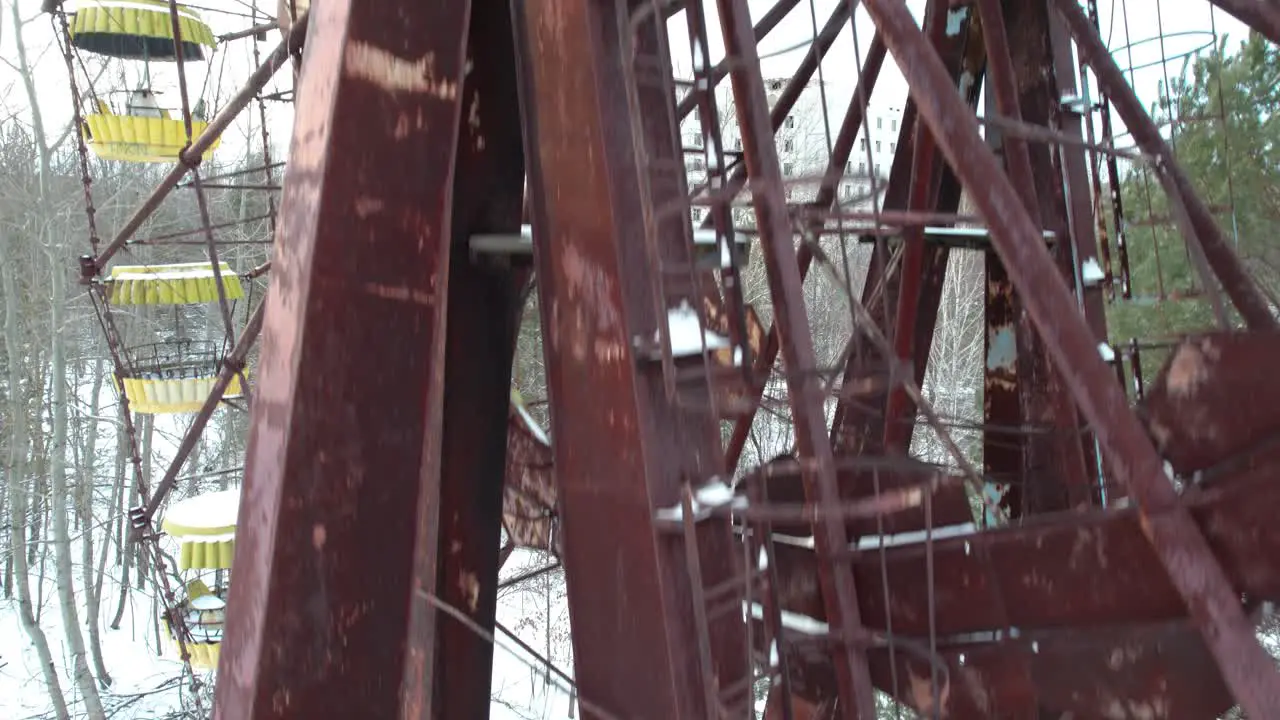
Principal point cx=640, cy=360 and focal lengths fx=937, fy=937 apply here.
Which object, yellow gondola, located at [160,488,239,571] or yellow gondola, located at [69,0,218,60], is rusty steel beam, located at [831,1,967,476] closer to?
yellow gondola, located at [160,488,239,571]

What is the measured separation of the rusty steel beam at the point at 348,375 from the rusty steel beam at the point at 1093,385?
952 mm

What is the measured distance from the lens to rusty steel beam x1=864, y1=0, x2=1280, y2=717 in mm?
1634

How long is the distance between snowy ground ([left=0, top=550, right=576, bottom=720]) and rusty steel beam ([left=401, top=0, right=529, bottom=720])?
34.4 feet

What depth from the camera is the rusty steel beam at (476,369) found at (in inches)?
84.7

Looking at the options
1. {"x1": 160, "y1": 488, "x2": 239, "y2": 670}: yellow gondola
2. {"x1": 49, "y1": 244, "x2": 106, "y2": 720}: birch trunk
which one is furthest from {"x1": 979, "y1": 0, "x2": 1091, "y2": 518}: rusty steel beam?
{"x1": 49, "y1": 244, "x2": 106, "y2": 720}: birch trunk

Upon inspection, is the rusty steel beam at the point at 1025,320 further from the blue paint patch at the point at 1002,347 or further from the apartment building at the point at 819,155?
the apartment building at the point at 819,155

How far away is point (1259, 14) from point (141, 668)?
59.8ft

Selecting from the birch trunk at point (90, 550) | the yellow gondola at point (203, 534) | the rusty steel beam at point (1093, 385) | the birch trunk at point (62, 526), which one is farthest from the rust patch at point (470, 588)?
the birch trunk at point (90, 550)

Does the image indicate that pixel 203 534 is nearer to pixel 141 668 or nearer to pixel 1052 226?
pixel 1052 226

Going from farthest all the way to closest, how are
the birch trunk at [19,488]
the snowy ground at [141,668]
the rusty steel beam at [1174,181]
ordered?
the snowy ground at [141,668], the birch trunk at [19,488], the rusty steel beam at [1174,181]

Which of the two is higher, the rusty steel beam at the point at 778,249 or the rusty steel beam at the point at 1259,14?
the rusty steel beam at the point at 1259,14

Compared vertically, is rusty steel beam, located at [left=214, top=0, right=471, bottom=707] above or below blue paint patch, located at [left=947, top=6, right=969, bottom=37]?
below

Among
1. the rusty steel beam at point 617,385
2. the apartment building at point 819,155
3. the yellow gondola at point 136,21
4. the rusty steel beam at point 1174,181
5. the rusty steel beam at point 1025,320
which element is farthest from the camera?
the yellow gondola at point 136,21

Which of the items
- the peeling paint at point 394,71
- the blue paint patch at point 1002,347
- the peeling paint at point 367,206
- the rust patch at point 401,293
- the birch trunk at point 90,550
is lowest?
the birch trunk at point 90,550
